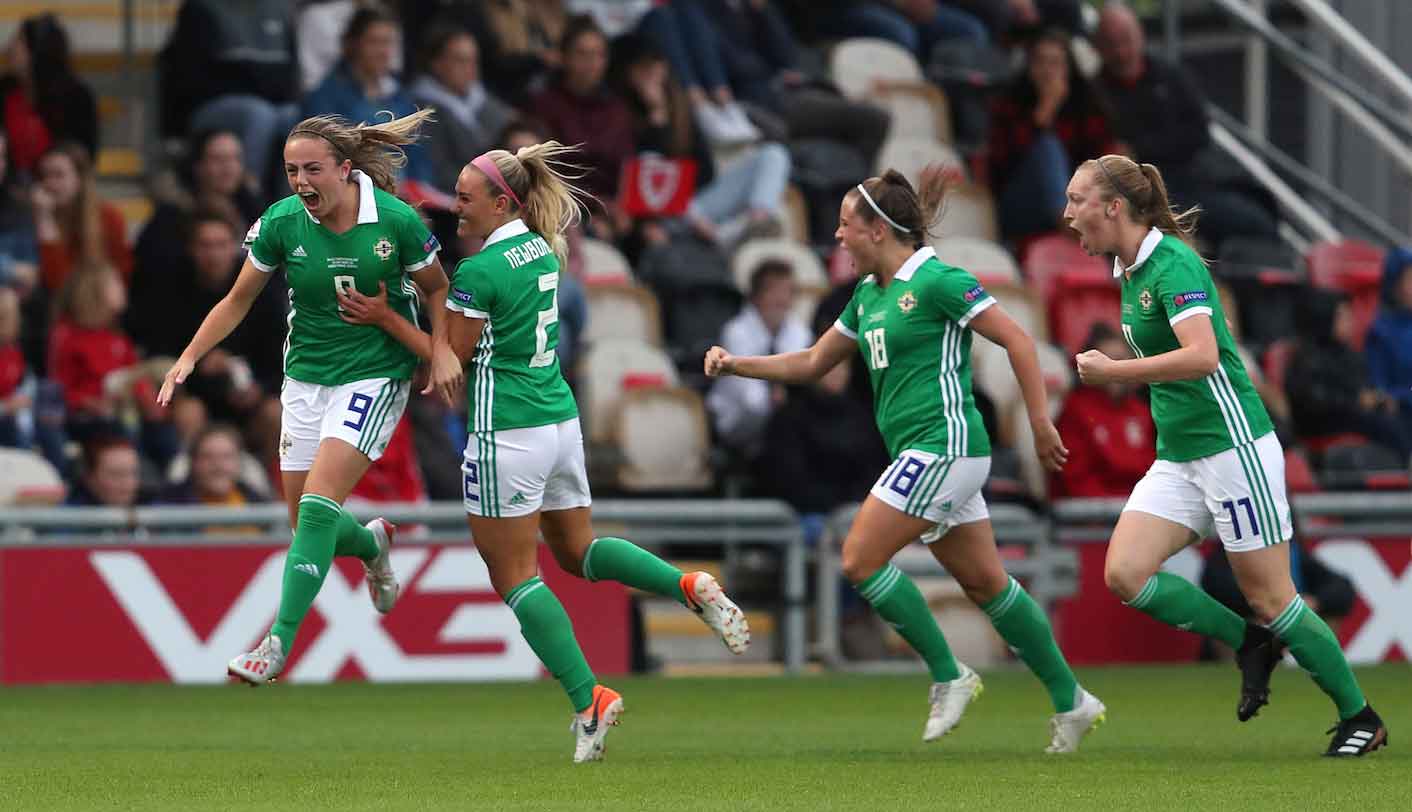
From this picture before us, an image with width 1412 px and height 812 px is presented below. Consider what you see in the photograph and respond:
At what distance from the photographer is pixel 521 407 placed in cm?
814

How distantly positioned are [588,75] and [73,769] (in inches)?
320

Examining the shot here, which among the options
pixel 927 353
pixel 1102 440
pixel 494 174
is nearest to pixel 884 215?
pixel 927 353

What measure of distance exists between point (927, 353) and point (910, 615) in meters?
0.94

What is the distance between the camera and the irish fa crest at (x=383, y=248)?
28.0ft

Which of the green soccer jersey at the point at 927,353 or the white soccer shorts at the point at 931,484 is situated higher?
the green soccer jersey at the point at 927,353

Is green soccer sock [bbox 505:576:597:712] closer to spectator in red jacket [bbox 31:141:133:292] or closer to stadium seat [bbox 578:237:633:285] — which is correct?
spectator in red jacket [bbox 31:141:133:292]

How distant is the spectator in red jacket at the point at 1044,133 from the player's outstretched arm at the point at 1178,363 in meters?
8.71

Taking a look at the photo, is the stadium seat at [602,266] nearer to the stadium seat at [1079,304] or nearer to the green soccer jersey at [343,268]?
the stadium seat at [1079,304]

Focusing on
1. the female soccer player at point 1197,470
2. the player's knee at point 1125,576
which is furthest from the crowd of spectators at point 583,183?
the player's knee at point 1125,576

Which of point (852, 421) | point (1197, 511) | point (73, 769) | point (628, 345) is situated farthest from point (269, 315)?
point (1197, 511)

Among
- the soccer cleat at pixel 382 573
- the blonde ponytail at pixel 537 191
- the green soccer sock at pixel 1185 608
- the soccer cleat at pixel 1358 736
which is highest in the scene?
the blonde ponytail at pixel 537 191

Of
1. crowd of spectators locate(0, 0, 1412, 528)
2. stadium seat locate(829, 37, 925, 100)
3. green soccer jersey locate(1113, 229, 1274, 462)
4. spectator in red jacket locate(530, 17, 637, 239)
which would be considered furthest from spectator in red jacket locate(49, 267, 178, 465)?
green soccer jersey locate(1113, 229, 1274, 462)

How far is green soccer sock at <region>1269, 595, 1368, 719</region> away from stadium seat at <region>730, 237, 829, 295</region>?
7418mm

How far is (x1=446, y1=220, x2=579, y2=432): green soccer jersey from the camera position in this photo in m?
8.05
